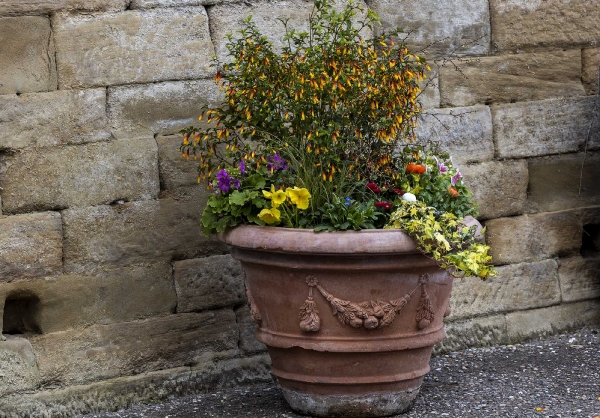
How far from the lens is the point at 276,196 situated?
380 cm

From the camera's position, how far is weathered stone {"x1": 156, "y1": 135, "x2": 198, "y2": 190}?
4.39 m

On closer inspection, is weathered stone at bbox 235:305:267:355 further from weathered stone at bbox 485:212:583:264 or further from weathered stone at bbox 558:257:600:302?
weathered stone at bbox 558:257:600:302

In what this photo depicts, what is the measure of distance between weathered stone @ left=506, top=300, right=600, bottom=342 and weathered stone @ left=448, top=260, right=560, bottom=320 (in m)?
0.05

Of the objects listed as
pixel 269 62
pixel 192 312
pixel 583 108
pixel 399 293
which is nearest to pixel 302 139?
pixel 269 62

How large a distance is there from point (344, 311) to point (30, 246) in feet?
4.60

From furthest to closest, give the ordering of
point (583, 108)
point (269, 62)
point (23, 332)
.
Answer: point (583, 108) → point (23, 332) → point (269, 62)

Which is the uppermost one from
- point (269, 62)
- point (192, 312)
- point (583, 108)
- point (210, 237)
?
point (269, 62)

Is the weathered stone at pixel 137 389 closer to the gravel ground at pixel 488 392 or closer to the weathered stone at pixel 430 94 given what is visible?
the gravel ground at pixel 488 392

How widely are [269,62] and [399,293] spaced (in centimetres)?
108

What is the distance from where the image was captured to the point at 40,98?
4168 millimetres

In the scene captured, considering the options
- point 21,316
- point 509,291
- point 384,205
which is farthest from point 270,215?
point 509,291

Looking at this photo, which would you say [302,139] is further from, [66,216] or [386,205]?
[66,216]

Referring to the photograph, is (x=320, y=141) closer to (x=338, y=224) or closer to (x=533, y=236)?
(x=338, y=224)

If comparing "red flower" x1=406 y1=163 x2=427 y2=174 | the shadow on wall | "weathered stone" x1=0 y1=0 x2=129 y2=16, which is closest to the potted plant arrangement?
"red flower" x1=406 y1=163 x2=427 y2=174
